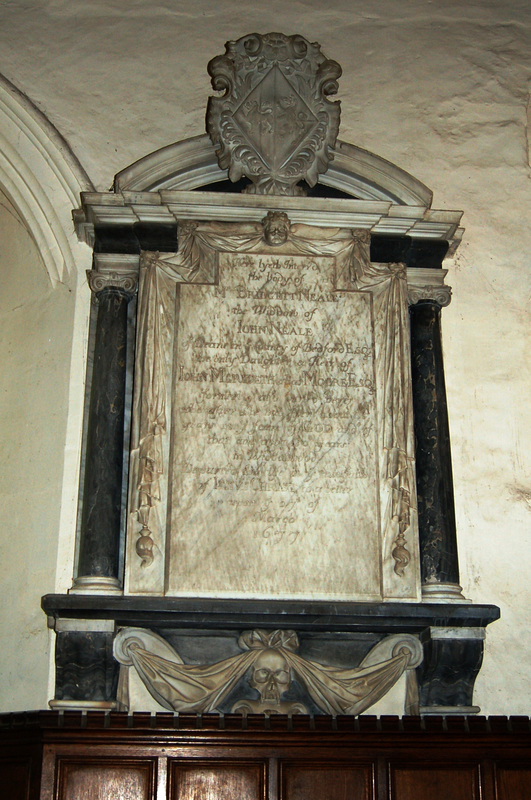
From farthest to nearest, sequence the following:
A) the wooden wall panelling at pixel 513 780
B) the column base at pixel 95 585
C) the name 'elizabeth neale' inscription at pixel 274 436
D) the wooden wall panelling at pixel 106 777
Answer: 1. the name 'elizabeth neale' inscription at pixel 274 436
2. the column base at pixel 95 585
3. the wooden wall panelling at pixel 513 780
4. the wooden wall panelling at pixel 106 777

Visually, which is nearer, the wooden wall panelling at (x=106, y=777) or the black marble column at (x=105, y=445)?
the wooden wall panelling at (x=106, y=777)

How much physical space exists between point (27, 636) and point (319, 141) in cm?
281

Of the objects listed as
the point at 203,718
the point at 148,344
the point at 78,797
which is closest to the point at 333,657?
the point at 203,718

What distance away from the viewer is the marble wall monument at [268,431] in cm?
435

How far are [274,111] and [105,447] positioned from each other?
197 centimetres

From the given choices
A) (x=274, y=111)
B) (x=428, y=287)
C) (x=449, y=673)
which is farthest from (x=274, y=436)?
(x=274, y=111)

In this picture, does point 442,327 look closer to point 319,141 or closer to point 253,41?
point 319,141

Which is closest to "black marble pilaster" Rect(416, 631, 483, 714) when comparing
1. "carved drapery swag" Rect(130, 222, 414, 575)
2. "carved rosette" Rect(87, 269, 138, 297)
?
"carved drapery swag" Rect(130, 222, 414, 575)

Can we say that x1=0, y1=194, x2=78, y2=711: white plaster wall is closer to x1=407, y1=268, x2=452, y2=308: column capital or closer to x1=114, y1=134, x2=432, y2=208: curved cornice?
x1=114, y1=134, x2=432, y2=208: curved cornice

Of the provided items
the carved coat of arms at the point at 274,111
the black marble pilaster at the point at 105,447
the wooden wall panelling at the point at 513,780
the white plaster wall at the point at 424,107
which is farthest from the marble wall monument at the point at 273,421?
the wooden wall panelling at the point at 513,780

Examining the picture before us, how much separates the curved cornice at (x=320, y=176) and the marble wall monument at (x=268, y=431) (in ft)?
0.04

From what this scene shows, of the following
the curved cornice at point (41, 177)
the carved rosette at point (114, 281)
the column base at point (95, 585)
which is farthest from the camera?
the curved cornice at point (41, 177)

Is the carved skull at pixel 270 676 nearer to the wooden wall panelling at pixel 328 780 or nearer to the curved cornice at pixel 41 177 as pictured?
the wooden wall panelling at pixel 328 780

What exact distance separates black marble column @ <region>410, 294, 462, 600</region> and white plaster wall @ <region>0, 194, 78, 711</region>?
1.69 metres
